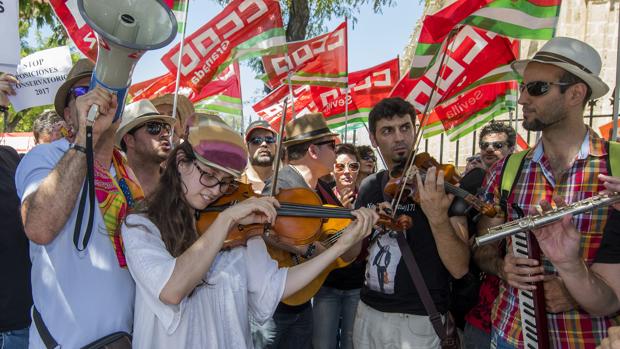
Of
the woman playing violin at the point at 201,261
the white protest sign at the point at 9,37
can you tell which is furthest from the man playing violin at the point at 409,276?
the white protest sign at the point at 9,37

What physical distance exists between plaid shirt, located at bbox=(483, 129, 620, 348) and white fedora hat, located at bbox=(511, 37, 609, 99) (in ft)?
1.00

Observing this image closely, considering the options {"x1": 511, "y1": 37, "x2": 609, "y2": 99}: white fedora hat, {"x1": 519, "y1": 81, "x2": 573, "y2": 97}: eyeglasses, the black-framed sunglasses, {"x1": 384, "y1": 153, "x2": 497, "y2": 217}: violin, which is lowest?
{"x1": 384, "y1": 153, "x2": 497, "y2": 217}: violin

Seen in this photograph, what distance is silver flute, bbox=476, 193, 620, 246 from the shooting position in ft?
6.52

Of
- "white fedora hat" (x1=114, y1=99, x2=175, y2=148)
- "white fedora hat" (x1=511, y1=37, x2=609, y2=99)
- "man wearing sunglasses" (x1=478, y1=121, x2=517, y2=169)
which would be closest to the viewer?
"white fedora hat" (x1=511, y1=37, x2=609, y2=99)

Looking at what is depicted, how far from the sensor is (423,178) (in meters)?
3.01

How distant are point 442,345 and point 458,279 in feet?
1.41

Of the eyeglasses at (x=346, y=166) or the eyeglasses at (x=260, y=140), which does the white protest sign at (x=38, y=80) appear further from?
the eyeglasses at (x=346, y=166)

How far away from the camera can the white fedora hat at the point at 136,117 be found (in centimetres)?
363

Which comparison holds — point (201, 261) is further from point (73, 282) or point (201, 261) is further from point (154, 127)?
point (154, 127)

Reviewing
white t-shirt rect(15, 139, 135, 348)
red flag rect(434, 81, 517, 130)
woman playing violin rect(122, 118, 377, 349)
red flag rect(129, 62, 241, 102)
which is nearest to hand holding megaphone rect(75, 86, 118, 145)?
white t-shirt rect(15, 139, 135, 348)

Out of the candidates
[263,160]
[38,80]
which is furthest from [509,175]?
[38,80]

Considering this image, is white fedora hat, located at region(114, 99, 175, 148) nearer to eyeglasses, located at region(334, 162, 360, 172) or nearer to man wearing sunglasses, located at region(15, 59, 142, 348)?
man wearing sunglasses, located at region(15, 59, 142, 348)

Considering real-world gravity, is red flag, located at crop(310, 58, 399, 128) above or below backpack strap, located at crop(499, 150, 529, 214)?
A: above

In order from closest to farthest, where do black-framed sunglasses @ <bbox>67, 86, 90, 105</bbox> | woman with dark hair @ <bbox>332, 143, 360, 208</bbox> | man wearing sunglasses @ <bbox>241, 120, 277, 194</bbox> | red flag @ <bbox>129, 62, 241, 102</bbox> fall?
black-framed sunglasses @ <bbox>67, 86, 90, 105</bbox> → man wearing sunglasses @ <bbox>241, 120, 277, 194</bbox> → woman with dark hair @ <bbox>332, 143, 360, 208</bbox> → red flag @ <bbox>129, 62, 241, 102</bbox>
